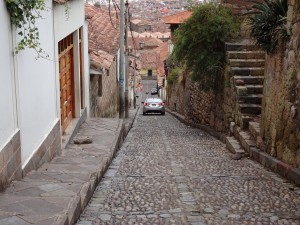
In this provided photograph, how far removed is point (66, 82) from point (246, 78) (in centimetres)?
475

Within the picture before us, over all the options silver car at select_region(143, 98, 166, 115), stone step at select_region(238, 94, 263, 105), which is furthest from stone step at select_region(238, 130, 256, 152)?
silver car at select_region(143, 98, 166, 115)

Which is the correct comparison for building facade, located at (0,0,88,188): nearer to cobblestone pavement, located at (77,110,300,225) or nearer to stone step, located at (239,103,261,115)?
cobblestone pavement, located at (77,110,300,225)

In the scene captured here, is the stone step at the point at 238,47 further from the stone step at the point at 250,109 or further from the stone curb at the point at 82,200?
the stone curb at the point at 82,200

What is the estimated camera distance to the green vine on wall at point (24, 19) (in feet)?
17.3

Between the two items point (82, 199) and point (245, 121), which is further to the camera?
point (245, 121)

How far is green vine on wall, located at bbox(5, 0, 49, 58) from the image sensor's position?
5.27 m

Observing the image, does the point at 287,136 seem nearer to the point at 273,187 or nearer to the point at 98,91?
the point at 273,187

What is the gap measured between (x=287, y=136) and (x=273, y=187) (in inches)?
47.8

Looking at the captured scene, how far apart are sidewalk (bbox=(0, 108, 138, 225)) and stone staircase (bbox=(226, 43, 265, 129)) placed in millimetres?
3937

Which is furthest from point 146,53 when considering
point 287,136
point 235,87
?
point 287,136

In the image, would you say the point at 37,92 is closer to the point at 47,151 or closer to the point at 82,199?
the point at 47,151

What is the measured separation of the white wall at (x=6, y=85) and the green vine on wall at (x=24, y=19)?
0.45ft

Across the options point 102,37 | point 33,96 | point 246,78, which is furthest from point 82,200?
point 102,37

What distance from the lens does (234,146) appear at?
998cm
